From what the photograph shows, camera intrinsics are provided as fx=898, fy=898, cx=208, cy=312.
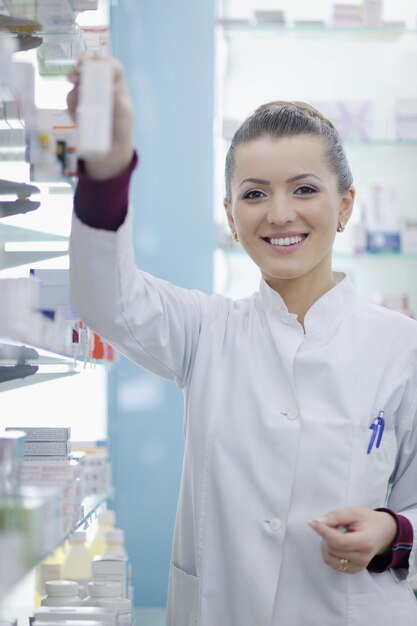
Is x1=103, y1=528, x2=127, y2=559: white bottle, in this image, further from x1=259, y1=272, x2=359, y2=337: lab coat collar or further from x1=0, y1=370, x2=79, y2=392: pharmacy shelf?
x1=259, y1=272, x2=359, y2=337: lab coat collar

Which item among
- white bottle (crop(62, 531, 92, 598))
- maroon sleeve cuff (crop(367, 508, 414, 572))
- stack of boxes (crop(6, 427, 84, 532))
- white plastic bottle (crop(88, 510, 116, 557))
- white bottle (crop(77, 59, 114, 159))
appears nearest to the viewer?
white bottle (crop(77, 59, 114, 159))

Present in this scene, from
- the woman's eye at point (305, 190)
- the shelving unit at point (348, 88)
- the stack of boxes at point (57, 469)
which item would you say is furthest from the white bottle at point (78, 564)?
the shelving unit at point (348, 88)

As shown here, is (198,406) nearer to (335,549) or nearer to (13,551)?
(335,549)

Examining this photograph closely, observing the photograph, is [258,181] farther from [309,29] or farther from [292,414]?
[309,29]

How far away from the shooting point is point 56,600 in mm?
1849

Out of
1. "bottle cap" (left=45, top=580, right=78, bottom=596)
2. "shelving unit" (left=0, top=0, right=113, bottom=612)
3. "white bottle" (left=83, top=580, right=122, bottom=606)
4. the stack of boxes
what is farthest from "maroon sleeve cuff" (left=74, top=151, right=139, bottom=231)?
"white bottle" (left=83, top=580, right=122, bottom=606)

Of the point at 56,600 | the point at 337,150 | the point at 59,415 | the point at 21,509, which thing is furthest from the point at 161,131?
the point at 21,509

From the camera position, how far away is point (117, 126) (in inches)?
44.6

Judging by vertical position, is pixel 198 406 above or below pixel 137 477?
above

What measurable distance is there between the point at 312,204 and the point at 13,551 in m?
0.86

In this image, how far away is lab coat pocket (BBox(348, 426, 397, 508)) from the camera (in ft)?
5.46

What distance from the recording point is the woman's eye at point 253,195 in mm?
1717

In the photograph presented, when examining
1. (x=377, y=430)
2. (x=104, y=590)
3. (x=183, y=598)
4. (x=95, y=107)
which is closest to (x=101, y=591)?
(x=104, y=590)

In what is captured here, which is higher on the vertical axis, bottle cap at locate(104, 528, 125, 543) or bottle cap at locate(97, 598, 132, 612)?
bottle cap at locate(97, 598, 132, 612)
